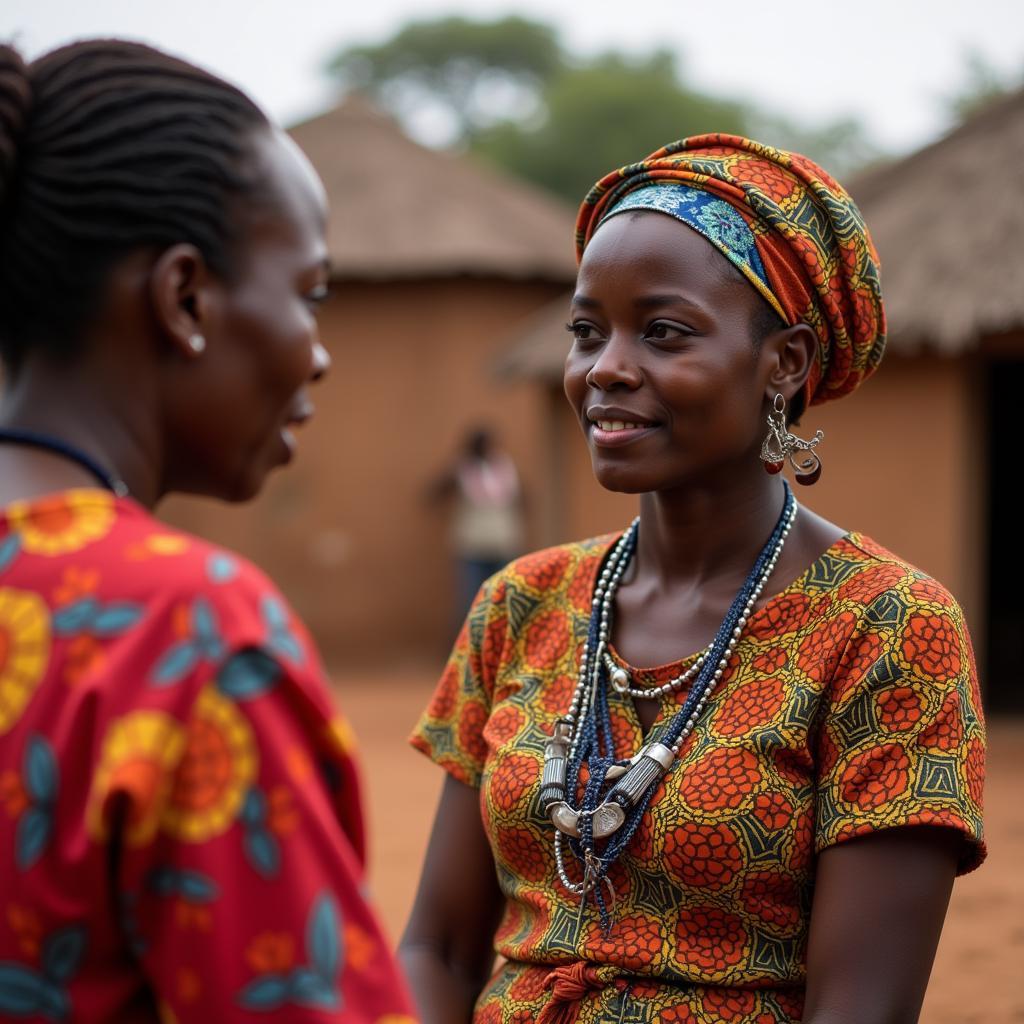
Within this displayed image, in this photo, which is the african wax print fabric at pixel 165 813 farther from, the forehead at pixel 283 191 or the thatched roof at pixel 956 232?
the thatched roof at pixel 956 232

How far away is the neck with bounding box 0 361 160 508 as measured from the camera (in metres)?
1.35

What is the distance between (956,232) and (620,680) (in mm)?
9260

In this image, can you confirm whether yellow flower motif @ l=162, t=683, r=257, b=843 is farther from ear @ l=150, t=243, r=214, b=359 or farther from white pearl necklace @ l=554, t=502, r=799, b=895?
white pearl necklace @ l=554, t=502, r=799, b=895

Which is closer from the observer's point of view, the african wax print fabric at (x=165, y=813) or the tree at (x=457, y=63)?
the african wax print fabric at (x=165, y=813)

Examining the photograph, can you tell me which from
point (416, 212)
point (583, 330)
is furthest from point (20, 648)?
point (416, 212)

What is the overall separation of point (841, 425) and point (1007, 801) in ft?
11.4

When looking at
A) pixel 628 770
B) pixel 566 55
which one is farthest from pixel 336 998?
pixel 566 55

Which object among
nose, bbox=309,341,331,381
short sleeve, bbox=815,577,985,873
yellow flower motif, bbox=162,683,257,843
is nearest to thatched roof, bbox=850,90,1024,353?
short sleeve, bbox=815,577,985,873

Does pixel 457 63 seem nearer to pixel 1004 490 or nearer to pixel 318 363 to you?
pixel 1004 490

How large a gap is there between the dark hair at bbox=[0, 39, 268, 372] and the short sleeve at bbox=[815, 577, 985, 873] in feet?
3.96

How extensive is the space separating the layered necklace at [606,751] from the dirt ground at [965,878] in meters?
3.15

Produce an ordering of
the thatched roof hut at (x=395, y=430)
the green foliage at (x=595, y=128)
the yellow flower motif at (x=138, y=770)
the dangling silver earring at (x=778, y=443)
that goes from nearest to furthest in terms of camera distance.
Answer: the yellow flower motif at (x=138, y=770)
the dangling silver earring at (x=778, y=443)
the thatched roof hut at (x=395, y=430)
the green foliage at (x=595, y=128)

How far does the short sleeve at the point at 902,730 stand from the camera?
2.07m

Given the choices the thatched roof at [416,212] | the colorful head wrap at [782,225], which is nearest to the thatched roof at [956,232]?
the thatched roof at [416,212]
